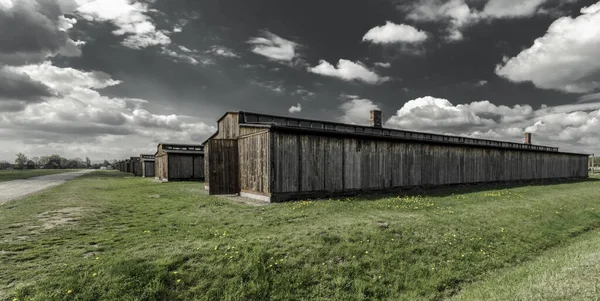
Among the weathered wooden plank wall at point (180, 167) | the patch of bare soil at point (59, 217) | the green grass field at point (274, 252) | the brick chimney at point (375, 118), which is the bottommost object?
the green grass field at point (274, 252)

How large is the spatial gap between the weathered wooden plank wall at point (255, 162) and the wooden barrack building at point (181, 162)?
18.9 meters

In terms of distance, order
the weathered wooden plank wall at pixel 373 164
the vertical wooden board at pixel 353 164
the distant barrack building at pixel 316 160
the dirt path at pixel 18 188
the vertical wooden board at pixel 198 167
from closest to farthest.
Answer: the distant barrack building at pixel 316 160
the weathered wooden plank wall at pixel 373 164
the dirt path at pixel 18 188
the vertical wooden board at pixel 353 164
the vertical wooden board at pixel 198 167

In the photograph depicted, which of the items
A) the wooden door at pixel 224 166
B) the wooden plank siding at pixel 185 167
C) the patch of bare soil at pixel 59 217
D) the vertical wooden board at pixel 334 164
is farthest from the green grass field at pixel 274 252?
the wooden plank siding at pixel 185 167

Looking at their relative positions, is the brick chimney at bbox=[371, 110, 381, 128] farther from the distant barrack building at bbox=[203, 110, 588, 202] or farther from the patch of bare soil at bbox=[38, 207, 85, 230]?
the patch of bare soil at bbox=[38, 207, 85, 230]

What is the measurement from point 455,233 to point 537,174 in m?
36.3

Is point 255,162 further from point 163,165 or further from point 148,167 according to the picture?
point 148,167

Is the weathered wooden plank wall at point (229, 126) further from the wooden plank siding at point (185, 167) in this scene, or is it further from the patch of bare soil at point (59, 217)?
the wooden plank siding at point (185, 167)

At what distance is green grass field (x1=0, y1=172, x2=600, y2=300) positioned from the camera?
6500 mm

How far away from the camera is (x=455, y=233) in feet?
36.2

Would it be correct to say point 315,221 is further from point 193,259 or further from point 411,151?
point 411,151

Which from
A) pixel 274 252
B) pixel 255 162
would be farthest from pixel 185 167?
pixel 274 252

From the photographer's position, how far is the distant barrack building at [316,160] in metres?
16.3

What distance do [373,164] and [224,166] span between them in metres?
10.8

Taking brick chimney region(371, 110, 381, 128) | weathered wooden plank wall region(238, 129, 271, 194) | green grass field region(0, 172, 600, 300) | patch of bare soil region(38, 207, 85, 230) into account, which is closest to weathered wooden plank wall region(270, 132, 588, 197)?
weathered wooden plank wall region(238, 129, 271, 194)
